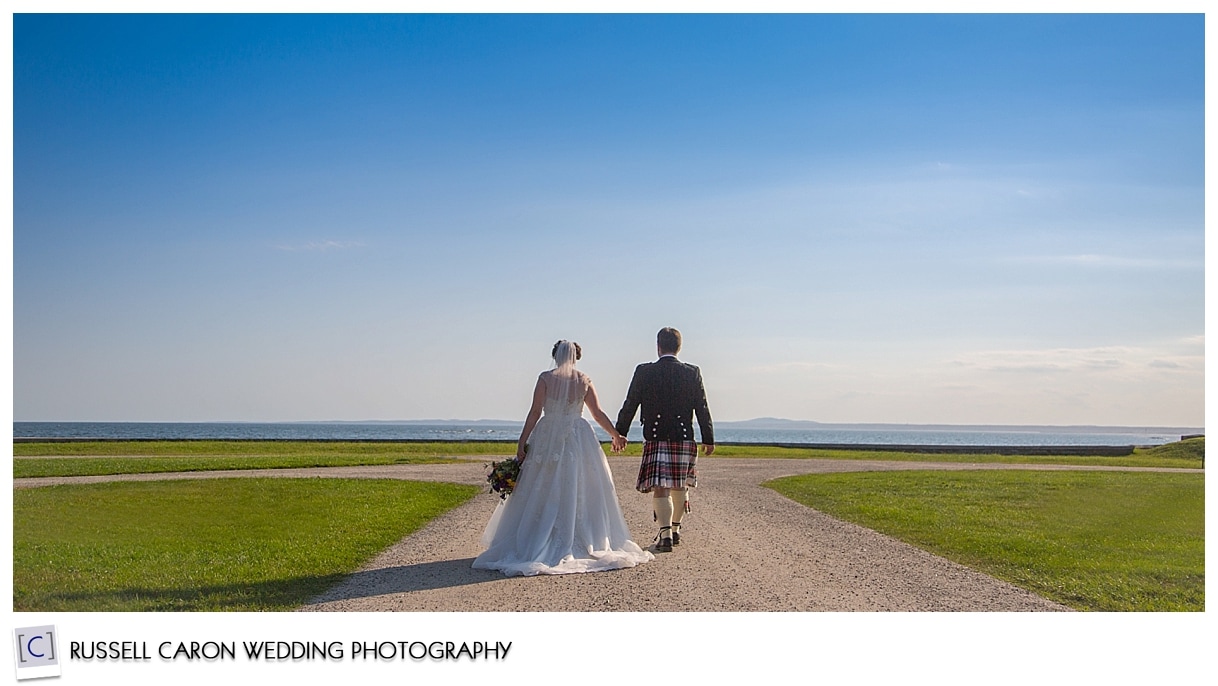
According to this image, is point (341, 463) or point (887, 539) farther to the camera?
point (341, 463)

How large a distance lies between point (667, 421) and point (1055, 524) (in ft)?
22.3

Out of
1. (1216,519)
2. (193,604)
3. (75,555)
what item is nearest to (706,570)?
(193,604)

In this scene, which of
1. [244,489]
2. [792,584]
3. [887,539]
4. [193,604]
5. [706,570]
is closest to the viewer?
[193,604]

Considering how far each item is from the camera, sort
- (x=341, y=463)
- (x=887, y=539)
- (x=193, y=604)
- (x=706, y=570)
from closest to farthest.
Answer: (x=193, y=604) → (x=706, y=570) → (x=887, y=539) → (x=341, y=463)

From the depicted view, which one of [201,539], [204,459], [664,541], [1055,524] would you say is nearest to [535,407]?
[664,541]

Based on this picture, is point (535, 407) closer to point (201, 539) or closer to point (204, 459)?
point (201, 539)

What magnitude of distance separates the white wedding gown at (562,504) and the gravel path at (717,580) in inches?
15.5

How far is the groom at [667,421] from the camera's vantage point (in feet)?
34.4

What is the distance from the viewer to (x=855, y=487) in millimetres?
20094

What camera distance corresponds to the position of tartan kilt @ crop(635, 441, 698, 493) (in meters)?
10.5

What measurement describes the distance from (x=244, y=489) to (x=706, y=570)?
1242cm

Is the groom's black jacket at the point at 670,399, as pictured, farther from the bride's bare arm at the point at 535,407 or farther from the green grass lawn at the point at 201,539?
the green grass lawn at the point at 201,539

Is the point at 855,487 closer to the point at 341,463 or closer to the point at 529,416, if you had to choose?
the point at 529,416
